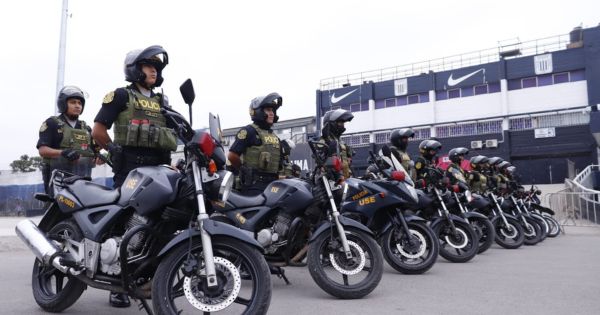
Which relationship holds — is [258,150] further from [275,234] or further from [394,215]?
[394,215]

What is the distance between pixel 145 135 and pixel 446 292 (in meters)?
3.06

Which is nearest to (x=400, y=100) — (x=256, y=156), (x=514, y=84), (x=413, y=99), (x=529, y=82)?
(x=413, y=99)

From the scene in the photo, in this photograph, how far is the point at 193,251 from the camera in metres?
3.04

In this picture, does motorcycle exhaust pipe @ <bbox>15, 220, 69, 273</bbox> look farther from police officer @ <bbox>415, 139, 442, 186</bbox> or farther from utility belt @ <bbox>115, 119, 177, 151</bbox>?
police officer @ <bbox>415, 139, 442, 186</bbox>

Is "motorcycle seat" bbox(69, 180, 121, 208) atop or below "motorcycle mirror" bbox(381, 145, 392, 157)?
below

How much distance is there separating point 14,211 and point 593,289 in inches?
977

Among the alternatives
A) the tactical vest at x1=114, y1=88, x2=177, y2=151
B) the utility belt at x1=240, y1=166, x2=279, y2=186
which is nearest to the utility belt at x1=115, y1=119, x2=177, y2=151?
the tactical vest at x1=114, y1=88, x2=177, y2=151

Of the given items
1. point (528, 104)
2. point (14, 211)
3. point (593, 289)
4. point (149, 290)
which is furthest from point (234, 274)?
point (528, 104)

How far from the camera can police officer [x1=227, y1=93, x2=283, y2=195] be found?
5.77 m

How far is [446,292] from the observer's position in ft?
15.3

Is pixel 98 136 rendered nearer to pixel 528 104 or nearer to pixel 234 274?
pixel 234 274

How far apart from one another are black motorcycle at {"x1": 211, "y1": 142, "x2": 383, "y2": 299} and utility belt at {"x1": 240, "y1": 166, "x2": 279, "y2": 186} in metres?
0.73

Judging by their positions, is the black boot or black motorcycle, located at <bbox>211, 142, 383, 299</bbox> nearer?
the black boot

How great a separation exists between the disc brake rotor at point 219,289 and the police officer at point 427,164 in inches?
174
